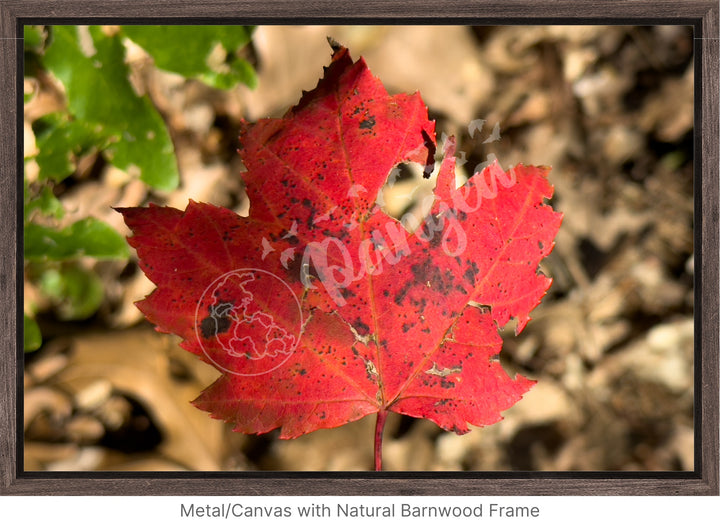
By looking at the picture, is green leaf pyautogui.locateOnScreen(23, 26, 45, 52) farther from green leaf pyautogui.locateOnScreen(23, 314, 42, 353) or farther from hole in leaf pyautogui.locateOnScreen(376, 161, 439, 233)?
hole in leaf pyautogui.locateOnScreen(376, 161, 439, 233)

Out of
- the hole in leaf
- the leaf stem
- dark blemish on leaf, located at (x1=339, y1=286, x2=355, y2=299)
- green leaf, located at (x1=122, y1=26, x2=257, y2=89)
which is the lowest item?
the leaf stem

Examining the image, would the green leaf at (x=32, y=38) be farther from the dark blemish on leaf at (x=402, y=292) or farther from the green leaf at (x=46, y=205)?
the dark blemish on leaf at (x=402, y=292)

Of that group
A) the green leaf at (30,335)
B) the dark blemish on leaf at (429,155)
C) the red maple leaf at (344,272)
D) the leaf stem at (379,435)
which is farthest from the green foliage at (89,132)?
the leaf stem at (379,435)

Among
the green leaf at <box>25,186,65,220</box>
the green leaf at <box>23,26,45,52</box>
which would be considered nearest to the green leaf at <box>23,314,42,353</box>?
the green leaf at <box>25,186,65,220</box>

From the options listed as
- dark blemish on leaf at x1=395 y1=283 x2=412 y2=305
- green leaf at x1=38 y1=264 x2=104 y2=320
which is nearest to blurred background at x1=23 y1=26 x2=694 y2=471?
green leaf at x1=38 y1=264 x2=104 y2=320

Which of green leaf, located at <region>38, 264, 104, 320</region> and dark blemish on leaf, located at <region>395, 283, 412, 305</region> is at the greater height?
green leaf, located at <region>38, 264, 104, 320</region>

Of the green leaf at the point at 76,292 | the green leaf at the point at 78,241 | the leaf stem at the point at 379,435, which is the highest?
the green leaf at the point at 78,241

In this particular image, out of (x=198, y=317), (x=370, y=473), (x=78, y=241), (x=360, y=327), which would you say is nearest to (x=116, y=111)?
(x=78, y=241)

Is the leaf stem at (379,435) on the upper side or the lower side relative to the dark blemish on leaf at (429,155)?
lower
